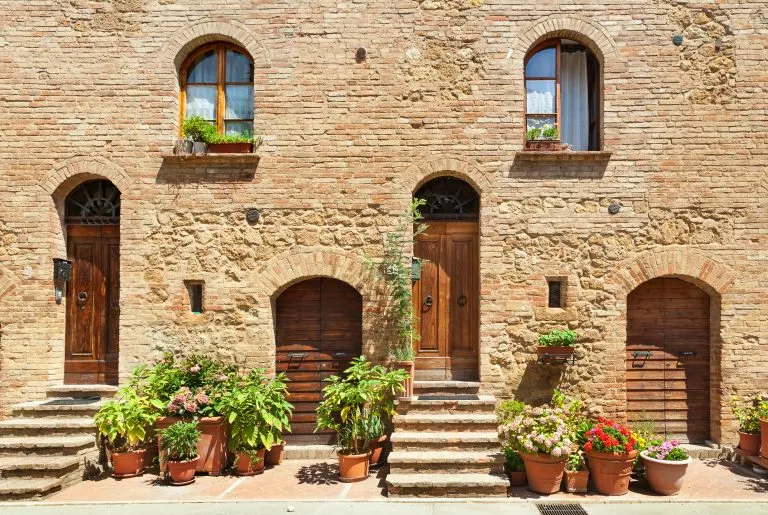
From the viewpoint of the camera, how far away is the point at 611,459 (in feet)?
19.8

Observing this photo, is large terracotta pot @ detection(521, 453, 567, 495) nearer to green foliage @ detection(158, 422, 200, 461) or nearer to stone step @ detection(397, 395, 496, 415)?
stone step @ detection(397, 395, 496, 415)

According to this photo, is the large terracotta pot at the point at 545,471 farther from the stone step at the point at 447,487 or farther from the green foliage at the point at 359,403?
the green foliage at the point at 359,403

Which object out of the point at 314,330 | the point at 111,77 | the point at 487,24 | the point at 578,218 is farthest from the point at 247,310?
the point at 487,24

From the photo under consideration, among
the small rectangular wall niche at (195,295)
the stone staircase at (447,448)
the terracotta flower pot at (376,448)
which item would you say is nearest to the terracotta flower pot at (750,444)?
the stone staircase at (447,448)

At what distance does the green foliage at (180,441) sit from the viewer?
21.1 feet

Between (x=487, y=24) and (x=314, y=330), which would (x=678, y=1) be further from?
(x=314, y=330)

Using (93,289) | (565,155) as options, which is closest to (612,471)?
(565,155)

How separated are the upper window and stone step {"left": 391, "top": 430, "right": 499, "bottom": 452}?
4611 millimetres

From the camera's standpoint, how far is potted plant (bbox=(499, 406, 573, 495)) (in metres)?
5.98

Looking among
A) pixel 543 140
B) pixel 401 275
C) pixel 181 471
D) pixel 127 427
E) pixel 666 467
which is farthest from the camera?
pixel 543 140

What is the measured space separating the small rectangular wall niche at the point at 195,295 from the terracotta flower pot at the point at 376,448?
3.26 metres

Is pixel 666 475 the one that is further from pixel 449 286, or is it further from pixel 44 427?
pixel 44 427

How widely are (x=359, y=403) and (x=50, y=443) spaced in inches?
164

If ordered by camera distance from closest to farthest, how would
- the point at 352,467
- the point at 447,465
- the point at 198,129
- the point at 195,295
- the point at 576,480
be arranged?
the point at 576,480, the point at 447,465, the point at 352,467, the point at 198,129, the point at 195,295
